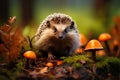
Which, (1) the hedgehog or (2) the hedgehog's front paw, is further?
(1) the hedgehog

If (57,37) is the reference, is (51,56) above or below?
below

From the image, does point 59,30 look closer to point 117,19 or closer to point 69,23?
point 69,23

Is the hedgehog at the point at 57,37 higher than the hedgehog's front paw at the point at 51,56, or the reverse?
the hedgehog at the point at 57,37

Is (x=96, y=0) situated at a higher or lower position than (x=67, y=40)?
higher

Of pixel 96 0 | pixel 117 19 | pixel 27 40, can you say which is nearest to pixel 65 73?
pixel 27 40

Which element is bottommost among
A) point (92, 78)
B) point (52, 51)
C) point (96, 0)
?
point (92, 78)

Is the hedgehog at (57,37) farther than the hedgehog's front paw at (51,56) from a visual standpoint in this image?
Yes

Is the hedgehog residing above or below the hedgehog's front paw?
above

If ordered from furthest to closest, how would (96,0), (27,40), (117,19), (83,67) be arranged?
(96,0) → (117,19) → (27,40) → (83,67)
